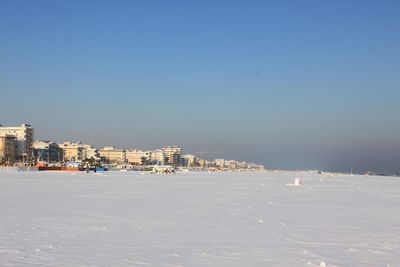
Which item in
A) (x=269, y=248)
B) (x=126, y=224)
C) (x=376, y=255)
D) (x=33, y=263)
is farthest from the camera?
(x=126, y=224)

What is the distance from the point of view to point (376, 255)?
9.74 m

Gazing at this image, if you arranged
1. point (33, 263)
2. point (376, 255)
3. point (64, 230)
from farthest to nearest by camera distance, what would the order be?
point (64, 230) < point (376, 255) < point (33, 263)

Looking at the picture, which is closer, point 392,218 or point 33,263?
point 33,263

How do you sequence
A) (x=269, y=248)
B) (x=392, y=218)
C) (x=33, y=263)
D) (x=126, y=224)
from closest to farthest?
(x=33, y=263), (x=269, y=248), (x=126, y=224), (x=392, y=218)

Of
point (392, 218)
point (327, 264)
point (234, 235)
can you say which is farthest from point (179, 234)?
point (392, 218)

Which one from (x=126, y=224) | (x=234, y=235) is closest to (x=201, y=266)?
(x=234, y=235)

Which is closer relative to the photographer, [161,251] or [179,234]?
[161,251]

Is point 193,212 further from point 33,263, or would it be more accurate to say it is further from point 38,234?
point 33,263

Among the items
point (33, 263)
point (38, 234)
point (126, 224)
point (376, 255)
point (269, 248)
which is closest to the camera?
point (33, 263)

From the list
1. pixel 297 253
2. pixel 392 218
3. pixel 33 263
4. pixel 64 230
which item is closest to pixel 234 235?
pixel 297 253

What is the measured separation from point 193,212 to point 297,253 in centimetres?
816

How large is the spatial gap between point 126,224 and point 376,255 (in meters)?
7.08

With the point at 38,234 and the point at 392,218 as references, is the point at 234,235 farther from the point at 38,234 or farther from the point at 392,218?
the point at 392,218

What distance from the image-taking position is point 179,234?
1217cm
